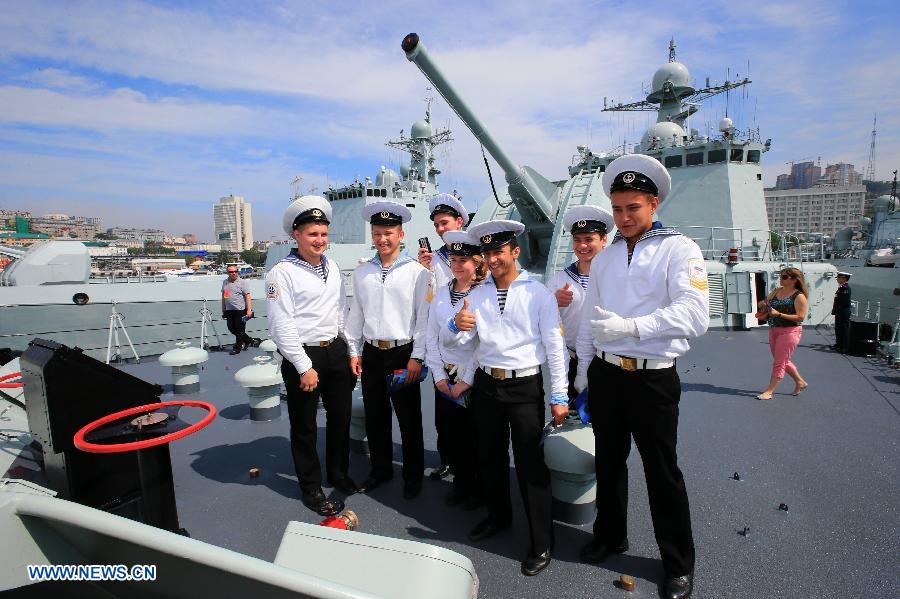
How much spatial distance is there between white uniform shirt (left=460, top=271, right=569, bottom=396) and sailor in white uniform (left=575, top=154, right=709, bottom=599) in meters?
0.17

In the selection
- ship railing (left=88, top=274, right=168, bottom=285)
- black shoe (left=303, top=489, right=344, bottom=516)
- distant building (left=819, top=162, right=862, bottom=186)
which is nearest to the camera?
black shoe (left=303, top=489, right=344, bottom=516)

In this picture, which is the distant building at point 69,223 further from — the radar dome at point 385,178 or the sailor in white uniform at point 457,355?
the sailor in white uniform at point 457,355

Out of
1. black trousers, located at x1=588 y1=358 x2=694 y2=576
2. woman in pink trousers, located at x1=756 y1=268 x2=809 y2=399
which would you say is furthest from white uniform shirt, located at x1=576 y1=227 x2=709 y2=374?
woman in pink trousers, located at x1=756 y1=268 x2=809 y2=399

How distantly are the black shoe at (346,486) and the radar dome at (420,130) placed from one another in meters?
22.0

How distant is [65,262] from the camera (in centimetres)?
816

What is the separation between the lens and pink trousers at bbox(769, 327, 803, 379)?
13.7ft

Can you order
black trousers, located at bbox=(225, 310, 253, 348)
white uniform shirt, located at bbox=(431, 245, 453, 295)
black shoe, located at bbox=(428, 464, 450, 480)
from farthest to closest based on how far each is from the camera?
black trousers, located at bbox=(225, 310, 253, 348) < white uniform shirt, located at bbox=(431, 245, 453, 295) < black shoe, located at bbox=(428, 464, 450, 480)

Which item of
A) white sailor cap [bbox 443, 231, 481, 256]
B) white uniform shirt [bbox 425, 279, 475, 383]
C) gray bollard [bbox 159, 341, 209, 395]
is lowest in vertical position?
gray bollard [bbox 159, 341, 209, 395]

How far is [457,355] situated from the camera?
2.39 m

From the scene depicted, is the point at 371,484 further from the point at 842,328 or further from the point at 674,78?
the point at 674,78

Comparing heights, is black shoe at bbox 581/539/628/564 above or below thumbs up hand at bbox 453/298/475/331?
below

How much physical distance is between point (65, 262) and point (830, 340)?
12.4 meters

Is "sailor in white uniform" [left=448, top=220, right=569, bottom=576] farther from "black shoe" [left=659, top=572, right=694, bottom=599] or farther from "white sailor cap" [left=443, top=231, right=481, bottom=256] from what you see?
"black shoe" [left=659, top=572, right=694, bottom=599]

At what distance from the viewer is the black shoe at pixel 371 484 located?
9.05ft
